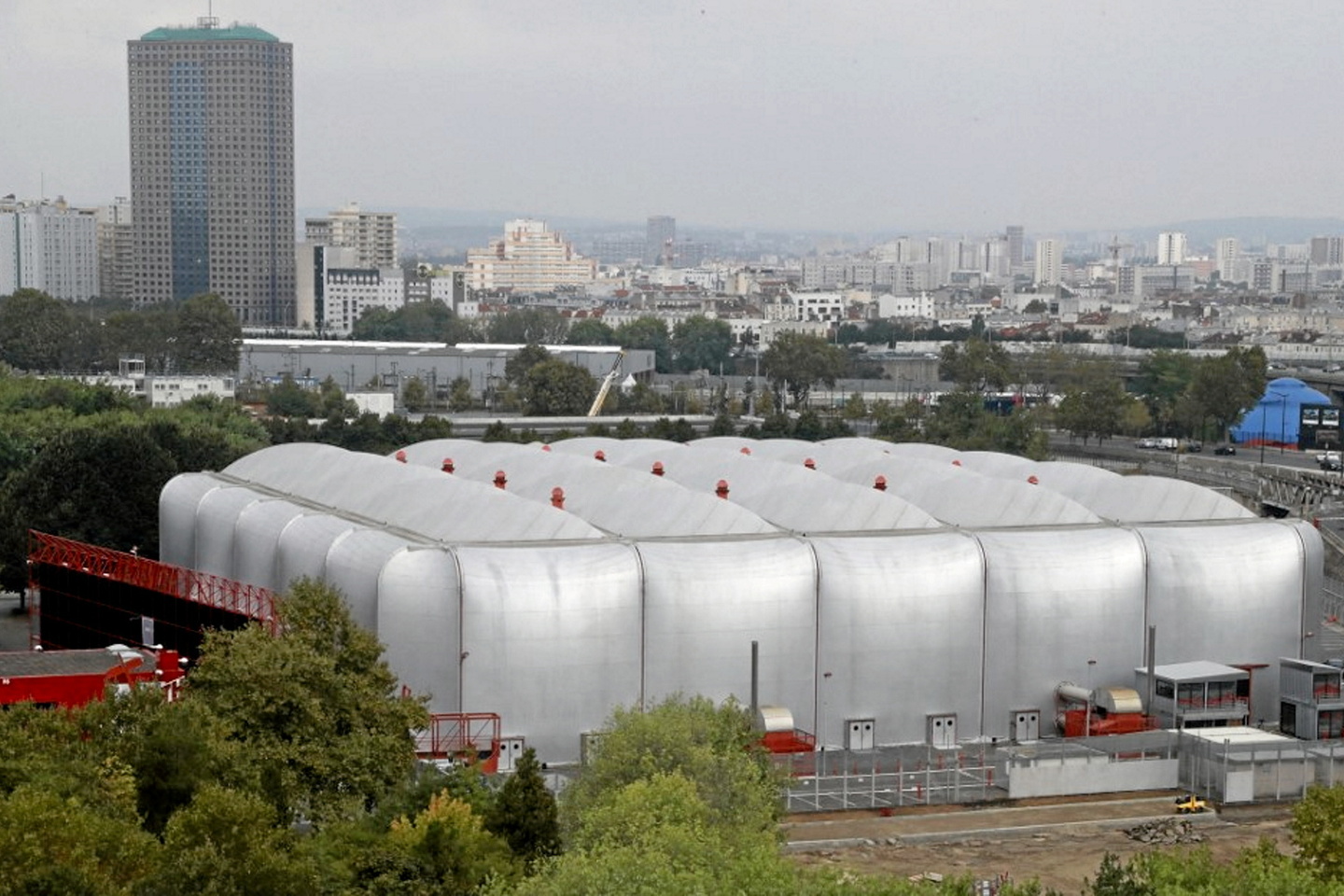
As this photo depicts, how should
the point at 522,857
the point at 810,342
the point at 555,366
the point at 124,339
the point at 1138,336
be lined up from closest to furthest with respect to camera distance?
the point at 522,857
the point at 555,366
the point at 810,342
the point at 124,339
the point at 1138,336

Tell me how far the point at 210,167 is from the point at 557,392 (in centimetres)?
10923

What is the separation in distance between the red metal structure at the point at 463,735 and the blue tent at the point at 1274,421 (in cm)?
5734

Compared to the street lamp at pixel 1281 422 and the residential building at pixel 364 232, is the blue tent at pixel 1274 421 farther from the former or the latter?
the residential building at pixel 364 232

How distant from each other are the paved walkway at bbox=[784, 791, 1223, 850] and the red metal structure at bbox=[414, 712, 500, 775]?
389 cm

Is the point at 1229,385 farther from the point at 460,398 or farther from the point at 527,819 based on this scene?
the point at 527,819

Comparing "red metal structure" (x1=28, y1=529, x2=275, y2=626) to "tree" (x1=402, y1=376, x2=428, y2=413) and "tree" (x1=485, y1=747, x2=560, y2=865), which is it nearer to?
"tree" (x1=485, y1=747, x2=560, y2=865)

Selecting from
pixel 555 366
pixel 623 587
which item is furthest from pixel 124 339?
pixel 623 587

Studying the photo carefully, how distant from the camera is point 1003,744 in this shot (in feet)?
101

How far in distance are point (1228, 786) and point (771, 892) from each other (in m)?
13.7

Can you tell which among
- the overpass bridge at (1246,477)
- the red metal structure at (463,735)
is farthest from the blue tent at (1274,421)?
the red metal structure at (463,735)

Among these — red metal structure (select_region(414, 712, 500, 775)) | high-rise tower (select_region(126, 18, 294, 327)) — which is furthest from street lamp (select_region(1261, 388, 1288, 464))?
high-rise tower (select_region(126, 18, 294, 327))

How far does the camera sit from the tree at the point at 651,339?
395ft

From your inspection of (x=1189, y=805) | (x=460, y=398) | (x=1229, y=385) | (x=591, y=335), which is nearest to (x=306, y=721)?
(x=1189, y=805)

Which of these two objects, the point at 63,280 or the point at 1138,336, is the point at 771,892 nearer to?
the point at 1138,336
